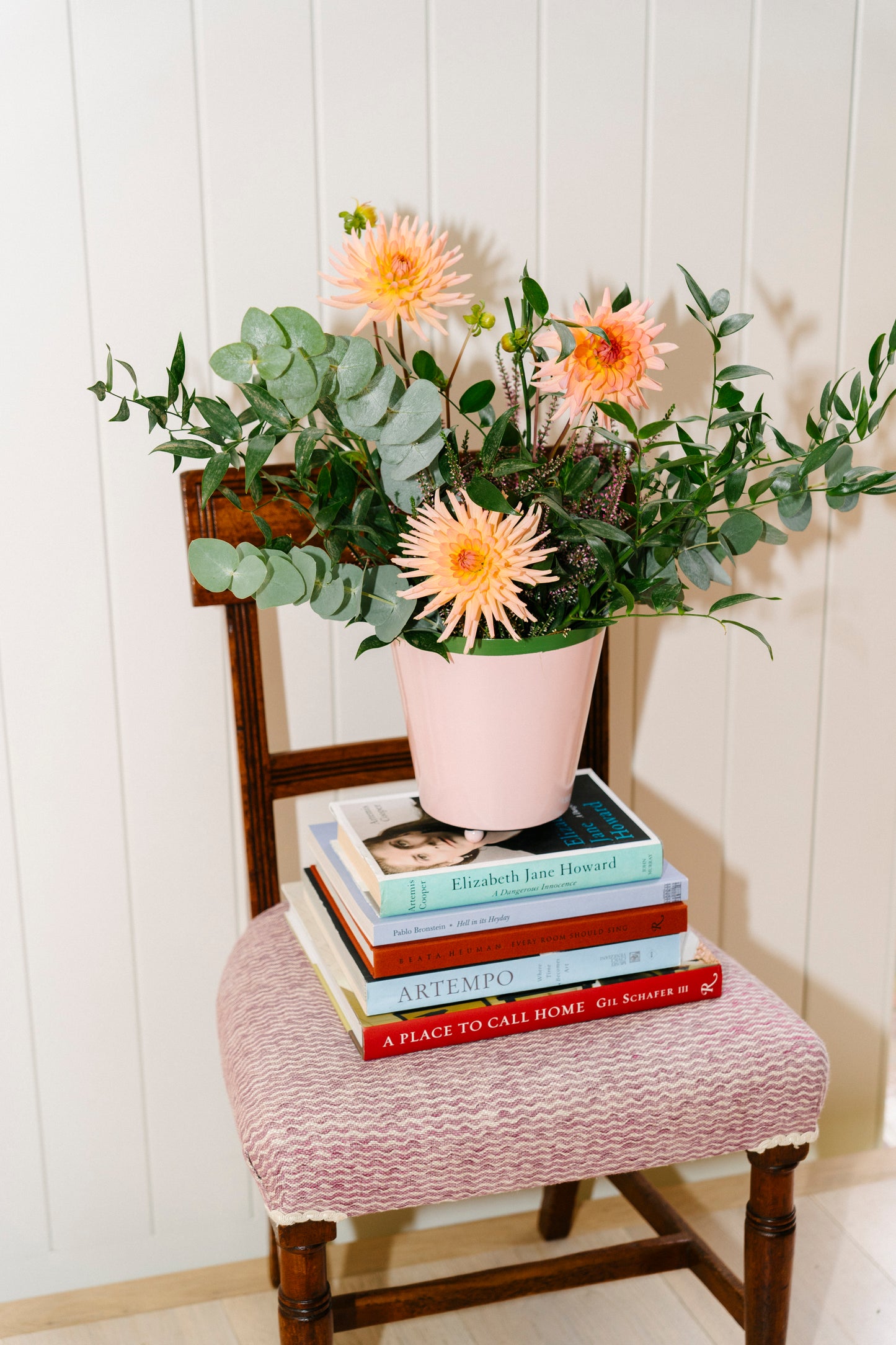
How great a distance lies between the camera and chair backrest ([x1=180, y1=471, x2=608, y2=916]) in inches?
43.7

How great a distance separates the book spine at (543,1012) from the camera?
36.1 inches

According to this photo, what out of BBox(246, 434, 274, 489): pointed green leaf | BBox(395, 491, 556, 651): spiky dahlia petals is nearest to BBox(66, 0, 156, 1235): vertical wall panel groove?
BBox(246, 434, 274, 489): pointed green leaf

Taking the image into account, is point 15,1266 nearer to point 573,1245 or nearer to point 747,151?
point 573,1245

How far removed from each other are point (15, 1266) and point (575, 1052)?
774 millimetres

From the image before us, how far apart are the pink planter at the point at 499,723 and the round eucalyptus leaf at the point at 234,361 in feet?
0.79

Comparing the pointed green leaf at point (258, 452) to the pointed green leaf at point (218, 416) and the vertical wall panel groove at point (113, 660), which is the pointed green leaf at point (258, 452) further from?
the vertical wall panel groove at point (113, 660)

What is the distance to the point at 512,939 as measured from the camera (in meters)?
0.93

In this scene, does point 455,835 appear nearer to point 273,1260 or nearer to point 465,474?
point 465,474

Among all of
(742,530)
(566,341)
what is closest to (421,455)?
(566,341)

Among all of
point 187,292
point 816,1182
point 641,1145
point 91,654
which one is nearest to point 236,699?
point 91,654

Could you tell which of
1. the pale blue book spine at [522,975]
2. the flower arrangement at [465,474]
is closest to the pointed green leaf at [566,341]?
the flower arrangement at [465,474]

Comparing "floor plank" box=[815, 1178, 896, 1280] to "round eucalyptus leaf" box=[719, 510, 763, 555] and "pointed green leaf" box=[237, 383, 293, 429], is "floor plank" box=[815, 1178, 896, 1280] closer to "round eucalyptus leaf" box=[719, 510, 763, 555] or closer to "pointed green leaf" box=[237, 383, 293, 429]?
"round eucalyptus leaf" box=[719, 510, 763, 555]

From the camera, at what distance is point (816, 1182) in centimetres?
152

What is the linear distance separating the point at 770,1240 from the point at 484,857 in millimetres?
400
